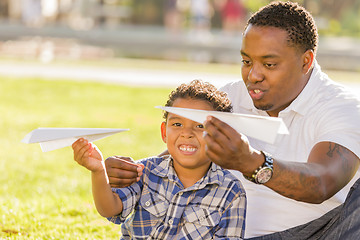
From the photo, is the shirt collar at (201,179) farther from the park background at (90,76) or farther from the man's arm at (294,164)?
the park background at (90,76)

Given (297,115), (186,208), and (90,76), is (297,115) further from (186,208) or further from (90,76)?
(90,76)

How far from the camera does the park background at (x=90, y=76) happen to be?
475 cm

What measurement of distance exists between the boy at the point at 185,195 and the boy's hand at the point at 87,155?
95 millimetres

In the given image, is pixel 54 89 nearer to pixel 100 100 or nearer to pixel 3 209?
pixel 100 100

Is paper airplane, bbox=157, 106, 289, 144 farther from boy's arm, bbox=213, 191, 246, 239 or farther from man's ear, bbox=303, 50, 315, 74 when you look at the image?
man's ear, bbox=303, 50, 315, 74

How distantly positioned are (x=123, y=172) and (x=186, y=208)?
1.01ft

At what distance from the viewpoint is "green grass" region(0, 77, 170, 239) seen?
4199mm

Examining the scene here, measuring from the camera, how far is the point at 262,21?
9.48ft

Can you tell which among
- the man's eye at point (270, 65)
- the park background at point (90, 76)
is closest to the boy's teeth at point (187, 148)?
the man's eye at point (270, 65)

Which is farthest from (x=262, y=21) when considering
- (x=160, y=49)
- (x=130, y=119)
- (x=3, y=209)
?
(x=160, y=49)

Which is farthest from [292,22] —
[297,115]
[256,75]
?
[297,115]

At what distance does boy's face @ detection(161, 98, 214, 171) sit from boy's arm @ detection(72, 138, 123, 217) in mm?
308

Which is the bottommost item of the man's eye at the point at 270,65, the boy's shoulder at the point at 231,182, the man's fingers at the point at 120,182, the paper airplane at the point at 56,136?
the man's fingers at the point at 120,182

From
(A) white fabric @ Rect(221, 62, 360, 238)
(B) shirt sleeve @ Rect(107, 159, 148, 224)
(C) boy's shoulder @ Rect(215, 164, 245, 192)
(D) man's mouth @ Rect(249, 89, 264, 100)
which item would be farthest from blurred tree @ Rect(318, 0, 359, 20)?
(B) shirt sleeve @ Rect(107, 159, 148, 224)
